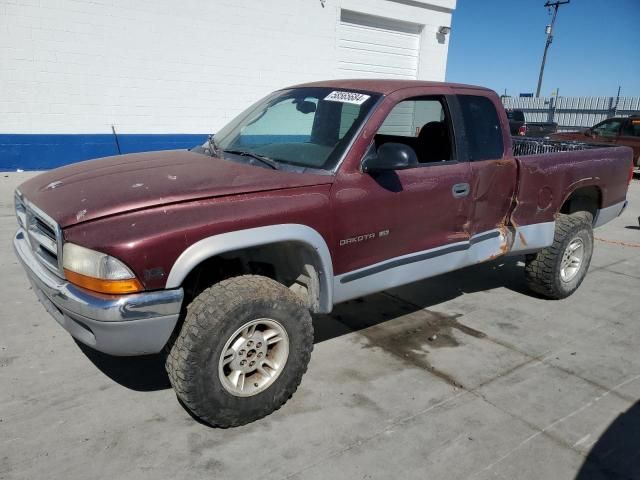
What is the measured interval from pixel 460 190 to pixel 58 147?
871cm

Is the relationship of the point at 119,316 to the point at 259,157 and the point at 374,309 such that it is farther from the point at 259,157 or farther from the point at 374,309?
the point at 374,309

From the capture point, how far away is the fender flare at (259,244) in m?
2.44

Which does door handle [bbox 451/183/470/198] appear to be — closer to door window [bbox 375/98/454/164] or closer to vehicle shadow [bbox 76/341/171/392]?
door window [bbox 375/98/454/164]

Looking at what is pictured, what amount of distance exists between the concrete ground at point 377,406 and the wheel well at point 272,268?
26.0 inches

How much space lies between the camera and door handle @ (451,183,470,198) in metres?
3.68

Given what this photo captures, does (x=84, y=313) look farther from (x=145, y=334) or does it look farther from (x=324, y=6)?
(x=324, y=6)

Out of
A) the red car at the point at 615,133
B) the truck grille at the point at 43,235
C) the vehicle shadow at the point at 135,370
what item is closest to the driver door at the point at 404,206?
the vehicle shadow at the point at 135,370

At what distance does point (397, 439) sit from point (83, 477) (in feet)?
5.29

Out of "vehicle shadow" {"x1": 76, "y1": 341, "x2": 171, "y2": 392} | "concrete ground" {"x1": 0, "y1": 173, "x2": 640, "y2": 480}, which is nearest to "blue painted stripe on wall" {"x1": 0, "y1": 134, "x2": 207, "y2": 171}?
"concrete ground" {"x1": 0, "y1": 173, "x2": 640, "y2": 480}

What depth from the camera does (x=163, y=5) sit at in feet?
32.9

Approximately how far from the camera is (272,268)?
3.28 metres

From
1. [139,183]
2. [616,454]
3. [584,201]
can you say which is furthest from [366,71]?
[616,454]

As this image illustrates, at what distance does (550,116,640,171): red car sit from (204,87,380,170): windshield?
13.2 m

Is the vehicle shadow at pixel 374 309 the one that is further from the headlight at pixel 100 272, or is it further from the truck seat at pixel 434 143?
the truck seat at pixel 434 143
